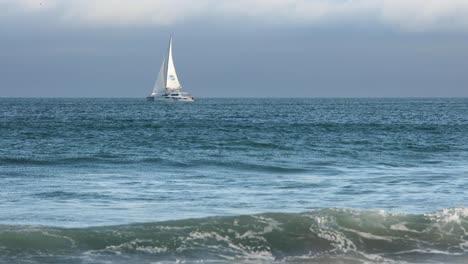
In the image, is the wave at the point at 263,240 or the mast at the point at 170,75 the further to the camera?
the mast at the point at 170,75

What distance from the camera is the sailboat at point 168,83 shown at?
127 metres

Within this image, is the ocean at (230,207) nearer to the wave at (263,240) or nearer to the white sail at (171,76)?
the wave at (263,240)

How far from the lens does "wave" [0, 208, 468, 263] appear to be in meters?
13.5

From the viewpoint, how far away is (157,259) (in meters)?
13.4

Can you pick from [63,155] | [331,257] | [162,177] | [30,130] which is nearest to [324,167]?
[162,177]

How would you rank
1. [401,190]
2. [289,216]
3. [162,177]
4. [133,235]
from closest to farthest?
[133,235] → [289,216] → [401,190] → [162,177]

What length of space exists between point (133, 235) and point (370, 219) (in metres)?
4.82

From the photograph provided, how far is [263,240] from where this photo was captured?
14.7 m

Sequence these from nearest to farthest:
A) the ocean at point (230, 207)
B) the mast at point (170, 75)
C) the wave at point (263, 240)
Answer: the wave at point (263, 240) → the ocean at point (230, 207) → the mast at point (170, 75)

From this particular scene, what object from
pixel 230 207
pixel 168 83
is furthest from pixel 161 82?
pixel 230 207

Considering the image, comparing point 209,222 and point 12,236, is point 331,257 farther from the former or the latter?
point 12,236

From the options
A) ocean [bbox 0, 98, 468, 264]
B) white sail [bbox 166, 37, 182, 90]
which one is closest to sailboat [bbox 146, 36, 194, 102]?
white sail [bbox 166, 37, 182, 90]

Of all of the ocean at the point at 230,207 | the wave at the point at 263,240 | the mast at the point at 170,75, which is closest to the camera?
the wave at the point at 263,240

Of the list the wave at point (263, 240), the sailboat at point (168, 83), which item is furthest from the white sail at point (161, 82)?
the wave at point (263, 240)
